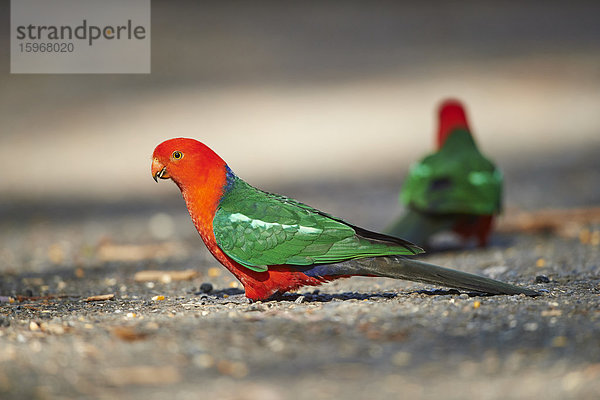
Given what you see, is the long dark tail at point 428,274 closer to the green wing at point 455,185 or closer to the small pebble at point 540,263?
the small pebble at point 540,263

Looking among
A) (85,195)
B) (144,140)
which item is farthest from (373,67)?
(85,195)

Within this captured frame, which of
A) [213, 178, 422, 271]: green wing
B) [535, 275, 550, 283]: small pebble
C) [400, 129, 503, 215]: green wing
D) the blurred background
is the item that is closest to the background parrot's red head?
[213, 178, 422, 271]: green wing

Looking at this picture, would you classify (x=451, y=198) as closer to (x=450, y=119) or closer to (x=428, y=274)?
(x=450, y=119)

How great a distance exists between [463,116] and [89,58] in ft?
41.3

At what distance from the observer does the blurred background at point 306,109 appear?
9141mm

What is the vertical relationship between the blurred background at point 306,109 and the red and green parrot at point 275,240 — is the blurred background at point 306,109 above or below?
above

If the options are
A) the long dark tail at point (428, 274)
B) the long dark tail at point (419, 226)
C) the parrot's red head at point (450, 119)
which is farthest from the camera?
the parrot's red head at point (450, 119)

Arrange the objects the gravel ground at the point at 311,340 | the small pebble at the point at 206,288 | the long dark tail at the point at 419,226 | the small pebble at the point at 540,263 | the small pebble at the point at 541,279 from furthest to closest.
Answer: the long dark tail at the point at 419,226, the small pebble at the point at 540,263, the small pebble at the point at 206,288, the small pebble at the point at 541,279, the gravel ground at the point at 311,340

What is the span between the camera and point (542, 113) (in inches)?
531

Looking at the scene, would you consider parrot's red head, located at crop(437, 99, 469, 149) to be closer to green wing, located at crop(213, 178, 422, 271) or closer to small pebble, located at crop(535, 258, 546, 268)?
small pebble, located at crop(535, 258, 546, 268)

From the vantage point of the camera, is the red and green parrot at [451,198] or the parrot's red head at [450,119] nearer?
the red and green parrot at [451,198]

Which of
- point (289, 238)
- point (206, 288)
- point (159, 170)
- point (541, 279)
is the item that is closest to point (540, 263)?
point (541, 279)

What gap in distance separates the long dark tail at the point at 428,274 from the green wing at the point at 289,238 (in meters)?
0.07

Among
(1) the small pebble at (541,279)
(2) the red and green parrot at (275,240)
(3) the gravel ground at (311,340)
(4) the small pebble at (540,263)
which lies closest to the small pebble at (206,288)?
(3) the gravel ground at (311,340)
